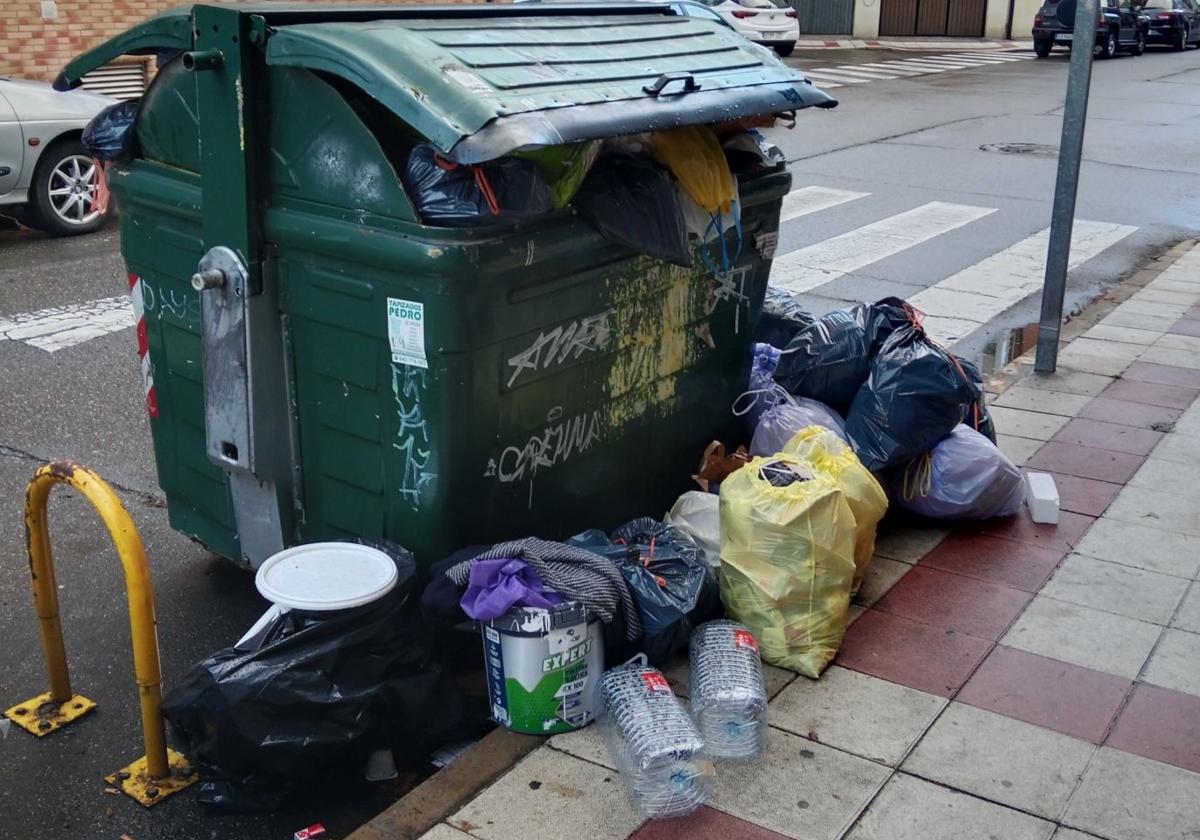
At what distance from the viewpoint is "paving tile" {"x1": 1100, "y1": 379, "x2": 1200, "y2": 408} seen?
6531 millimetres

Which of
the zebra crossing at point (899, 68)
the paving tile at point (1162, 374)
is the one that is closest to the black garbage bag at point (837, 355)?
the paving tile at point (1162, 374)

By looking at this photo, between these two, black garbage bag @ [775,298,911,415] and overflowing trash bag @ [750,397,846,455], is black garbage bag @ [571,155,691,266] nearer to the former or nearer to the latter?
overflowing trash bag @ [750,397,846,455]

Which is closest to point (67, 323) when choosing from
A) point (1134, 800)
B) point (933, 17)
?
point (1134, 800)

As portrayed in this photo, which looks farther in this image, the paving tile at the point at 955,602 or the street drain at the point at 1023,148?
the street drain at the point at 1023,148

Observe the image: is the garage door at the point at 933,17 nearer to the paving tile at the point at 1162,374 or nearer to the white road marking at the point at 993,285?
the white road marking at the point at 993,285

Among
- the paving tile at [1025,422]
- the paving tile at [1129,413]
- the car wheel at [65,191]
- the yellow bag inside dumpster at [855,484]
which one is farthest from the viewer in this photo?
the car wheel at [65,191]

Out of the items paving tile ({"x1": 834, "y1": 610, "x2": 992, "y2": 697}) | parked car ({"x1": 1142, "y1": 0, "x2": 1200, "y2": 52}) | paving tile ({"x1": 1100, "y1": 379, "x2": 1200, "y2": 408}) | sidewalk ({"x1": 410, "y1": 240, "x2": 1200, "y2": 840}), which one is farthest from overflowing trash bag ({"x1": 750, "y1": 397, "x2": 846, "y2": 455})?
parked car ({"x1": 1142, "y1": 0, "x2": 1200, "y2": 52})

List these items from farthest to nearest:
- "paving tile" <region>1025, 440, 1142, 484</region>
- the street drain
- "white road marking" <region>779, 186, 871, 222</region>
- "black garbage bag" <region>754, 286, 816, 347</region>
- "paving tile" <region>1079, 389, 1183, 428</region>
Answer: the street drain
"white road marking" <region>779, 186, 871, 222</region>
"paving tile" <region>1079, 389, 1183, 428</region>
"paving tile" <region>1025, 440, 1142, 484</region>
"black garbage bag" <region>754, 286, 816, 347</region>

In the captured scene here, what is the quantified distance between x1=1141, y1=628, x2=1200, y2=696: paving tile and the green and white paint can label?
171cm

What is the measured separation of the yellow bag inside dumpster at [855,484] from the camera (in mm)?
4195

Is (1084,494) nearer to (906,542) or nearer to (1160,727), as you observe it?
(906,542)

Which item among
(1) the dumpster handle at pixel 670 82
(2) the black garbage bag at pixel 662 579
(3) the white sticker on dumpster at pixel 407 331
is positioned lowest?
(2) the black garbage bag at pixel 662 579

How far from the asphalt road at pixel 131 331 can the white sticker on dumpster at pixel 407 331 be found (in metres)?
1.19

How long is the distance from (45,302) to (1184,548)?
21.7 ft
